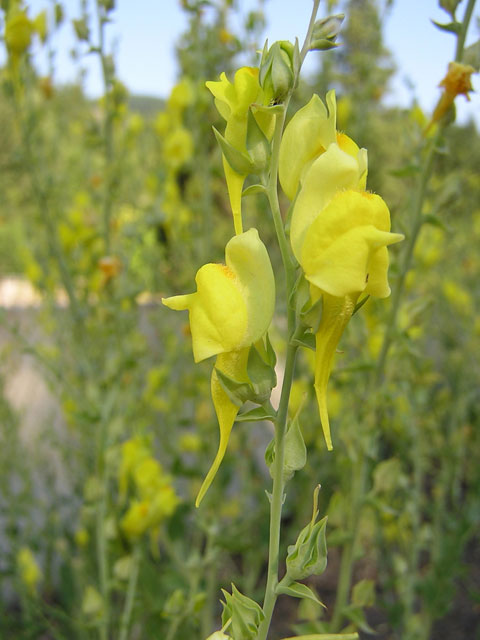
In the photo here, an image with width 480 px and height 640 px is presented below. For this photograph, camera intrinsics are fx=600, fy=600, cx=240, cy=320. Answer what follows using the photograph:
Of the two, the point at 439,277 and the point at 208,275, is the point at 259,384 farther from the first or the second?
the point at 439,277

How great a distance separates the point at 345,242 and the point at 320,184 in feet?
0.15

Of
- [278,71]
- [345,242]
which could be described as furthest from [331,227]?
[278,71]

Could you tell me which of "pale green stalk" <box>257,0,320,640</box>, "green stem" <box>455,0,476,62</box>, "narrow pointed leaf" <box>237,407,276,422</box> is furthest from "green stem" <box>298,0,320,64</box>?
"green stem" <box>455,0,476,62</box>

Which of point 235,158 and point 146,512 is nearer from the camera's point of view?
point 235,158

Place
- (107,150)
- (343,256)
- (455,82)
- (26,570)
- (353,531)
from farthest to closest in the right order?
1. (26,570)
2. (107,150)
3. (353,531)
4. (455,82)
5. (343,256)

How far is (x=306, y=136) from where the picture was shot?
1.33 ft

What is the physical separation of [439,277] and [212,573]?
1304 millimetres

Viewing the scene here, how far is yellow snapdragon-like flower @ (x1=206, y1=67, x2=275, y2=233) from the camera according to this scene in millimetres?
423

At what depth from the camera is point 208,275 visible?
15.8 inches

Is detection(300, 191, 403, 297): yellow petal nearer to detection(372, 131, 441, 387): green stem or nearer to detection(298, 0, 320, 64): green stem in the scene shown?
detection(298, 0, 320, 64): green stem

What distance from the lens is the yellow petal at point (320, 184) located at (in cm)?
37

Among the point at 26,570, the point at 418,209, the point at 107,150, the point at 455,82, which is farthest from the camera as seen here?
the point at 26,570

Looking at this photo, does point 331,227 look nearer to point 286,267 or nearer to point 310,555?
point 286,267

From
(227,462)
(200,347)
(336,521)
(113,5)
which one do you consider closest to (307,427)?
(227,462)
